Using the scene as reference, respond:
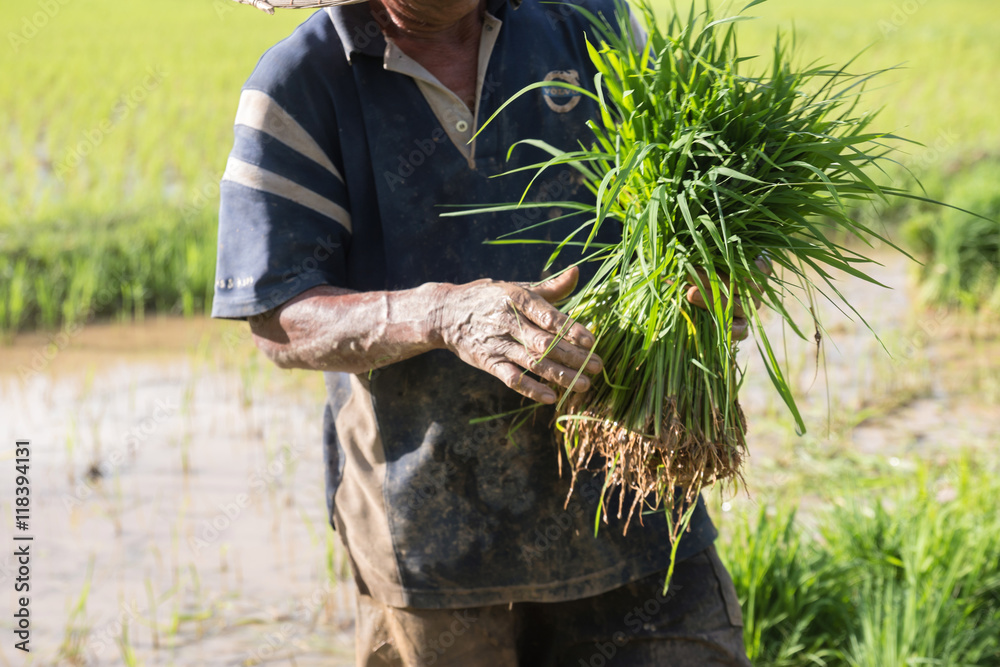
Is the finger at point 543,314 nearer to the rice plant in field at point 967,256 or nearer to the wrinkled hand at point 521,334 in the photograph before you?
the wrinkled hand at point 521,334

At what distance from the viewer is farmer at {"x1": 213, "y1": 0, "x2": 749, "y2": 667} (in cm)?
148

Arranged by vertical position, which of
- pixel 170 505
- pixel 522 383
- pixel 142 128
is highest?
pixel 142 128

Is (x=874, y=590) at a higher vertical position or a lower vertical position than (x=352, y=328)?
lower

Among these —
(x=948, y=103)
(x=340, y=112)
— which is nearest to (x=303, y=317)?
(x=340, y=112)

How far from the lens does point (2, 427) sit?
3918mm

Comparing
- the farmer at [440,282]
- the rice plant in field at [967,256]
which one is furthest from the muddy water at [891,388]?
the farmer at [440,282]

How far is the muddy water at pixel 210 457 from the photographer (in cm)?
271

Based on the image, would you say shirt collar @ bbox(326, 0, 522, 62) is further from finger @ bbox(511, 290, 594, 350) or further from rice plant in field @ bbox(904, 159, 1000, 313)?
rice plant in field @ bbox(904, 159, 1000, 313)

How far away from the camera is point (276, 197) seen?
1.46 m

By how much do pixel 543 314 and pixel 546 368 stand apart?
0.27ft

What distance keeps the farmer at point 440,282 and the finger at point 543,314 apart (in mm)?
276

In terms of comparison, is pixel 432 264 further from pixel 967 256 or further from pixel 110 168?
pixel 110 168

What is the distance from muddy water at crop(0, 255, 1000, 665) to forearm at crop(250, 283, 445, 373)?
138 centimetres

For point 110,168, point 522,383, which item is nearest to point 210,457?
point 522,383
